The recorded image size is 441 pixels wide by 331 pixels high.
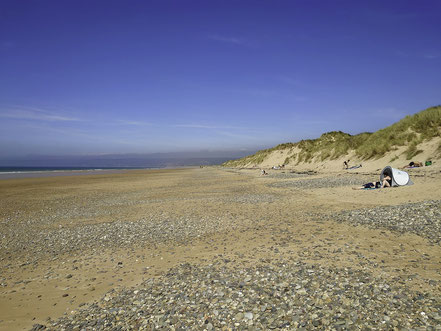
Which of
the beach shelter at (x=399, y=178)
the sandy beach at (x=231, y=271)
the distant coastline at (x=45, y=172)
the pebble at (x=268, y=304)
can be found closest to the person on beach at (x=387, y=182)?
the beach shelter at (x=399, y=178)

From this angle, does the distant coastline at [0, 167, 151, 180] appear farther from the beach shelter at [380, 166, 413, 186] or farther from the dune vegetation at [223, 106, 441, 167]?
the beach shelter at [380, 166, 413, 186]

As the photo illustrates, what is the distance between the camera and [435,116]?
2697cm

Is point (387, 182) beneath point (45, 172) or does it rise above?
beneath

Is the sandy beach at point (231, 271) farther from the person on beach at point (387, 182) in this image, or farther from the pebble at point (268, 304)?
the person on beach at point (387, 182)

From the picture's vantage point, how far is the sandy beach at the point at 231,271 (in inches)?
163

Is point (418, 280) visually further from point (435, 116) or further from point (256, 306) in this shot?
point (435, 116)

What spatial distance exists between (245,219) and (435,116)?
2840cm

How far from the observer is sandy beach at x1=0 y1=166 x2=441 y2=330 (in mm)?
4129

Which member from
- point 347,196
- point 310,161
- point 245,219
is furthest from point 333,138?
point 245,219

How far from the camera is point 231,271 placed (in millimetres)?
Answer: 5867

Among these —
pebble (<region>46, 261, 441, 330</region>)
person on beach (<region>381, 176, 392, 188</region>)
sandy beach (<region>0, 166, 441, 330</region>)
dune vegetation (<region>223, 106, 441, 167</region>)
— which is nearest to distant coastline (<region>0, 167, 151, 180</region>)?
sandy beach (<region>0, 166, 441, 330</region>)

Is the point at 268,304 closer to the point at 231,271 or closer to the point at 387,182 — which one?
the point at 231,271

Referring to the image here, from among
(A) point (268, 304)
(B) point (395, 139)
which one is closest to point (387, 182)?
(A) point (268, 304)

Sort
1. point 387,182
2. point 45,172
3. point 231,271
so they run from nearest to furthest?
point 231,271, point 387,182, point 45,172
